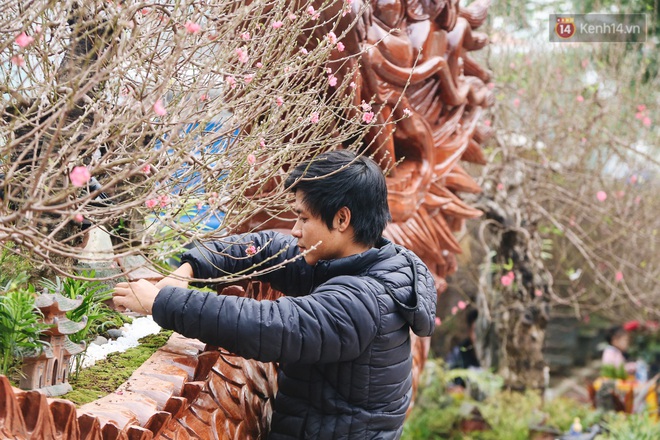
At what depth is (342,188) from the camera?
2076mm

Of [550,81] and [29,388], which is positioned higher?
[550,81]

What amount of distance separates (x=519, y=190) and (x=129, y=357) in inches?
180

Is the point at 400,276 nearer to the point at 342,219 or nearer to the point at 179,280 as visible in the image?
the point at 342,219

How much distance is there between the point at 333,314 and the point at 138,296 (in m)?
0.54

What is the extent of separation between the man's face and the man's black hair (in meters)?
0.02

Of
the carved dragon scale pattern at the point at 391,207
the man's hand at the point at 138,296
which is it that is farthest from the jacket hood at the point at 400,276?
the man's hand at the point at 138,296

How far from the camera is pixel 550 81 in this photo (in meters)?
6.88

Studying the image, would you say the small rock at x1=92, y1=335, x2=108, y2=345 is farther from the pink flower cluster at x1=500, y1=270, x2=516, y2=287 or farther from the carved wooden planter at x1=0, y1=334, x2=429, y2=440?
the pink flower cluster at x1=500, y1=270, x2=516, y2=287

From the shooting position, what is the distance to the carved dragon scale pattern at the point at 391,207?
1.58 meters

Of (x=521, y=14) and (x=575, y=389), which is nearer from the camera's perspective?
(x=521, y=14)

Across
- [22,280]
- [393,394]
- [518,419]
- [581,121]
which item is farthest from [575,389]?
[22,280]

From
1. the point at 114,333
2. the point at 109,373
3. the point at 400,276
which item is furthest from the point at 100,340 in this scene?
the point at 400,276

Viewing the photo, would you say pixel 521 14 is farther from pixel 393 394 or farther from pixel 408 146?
pixel 393 394

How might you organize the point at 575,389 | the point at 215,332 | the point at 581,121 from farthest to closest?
the point at 575,389, the point at 581,121, the point at 215,332
